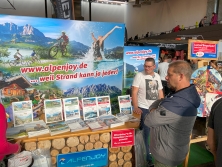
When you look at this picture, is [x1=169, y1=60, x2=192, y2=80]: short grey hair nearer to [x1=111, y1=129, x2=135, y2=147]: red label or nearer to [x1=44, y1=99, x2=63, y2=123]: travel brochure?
[x1=111, y1=129, x2=135, y2=147]: red label

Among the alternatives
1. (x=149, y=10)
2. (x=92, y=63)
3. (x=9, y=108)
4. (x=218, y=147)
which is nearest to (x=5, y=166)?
(x=9, y=108)

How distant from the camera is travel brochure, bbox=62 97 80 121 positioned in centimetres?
241

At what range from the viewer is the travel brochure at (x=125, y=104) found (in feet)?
8.90

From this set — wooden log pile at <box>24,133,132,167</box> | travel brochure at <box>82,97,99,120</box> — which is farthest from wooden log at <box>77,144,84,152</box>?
travel brochure at <box>82,97,99,120</box>

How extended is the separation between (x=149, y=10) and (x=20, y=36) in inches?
615

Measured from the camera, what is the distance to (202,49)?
305 cm

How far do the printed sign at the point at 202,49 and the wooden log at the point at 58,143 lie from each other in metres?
2.17

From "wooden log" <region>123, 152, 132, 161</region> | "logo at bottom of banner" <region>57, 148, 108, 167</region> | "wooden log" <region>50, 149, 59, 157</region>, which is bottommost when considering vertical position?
"wooden log" <region>123, 152, 132, 161</region>

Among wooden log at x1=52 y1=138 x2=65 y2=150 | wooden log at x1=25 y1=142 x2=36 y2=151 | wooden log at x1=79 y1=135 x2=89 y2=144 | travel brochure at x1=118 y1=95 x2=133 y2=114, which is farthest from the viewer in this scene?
travel brochure at x1=118 y1=95 x2=133 y2=114

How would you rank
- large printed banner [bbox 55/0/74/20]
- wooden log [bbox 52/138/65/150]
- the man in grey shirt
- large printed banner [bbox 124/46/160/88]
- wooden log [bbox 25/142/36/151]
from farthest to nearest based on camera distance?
1. large printed banner [bbox 124/46/160/88]
2. large printed banner [bbox 55/0/74/20]
3. wooden log [bbox 52/138/65/150]
4. wooden log [bbox 25/142/36/151]
5. the man in grey shirt

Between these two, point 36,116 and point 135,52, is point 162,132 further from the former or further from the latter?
point 135,52

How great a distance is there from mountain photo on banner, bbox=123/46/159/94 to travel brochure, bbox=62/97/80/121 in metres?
1.71

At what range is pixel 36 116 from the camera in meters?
2.43

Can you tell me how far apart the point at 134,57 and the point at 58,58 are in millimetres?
1821
